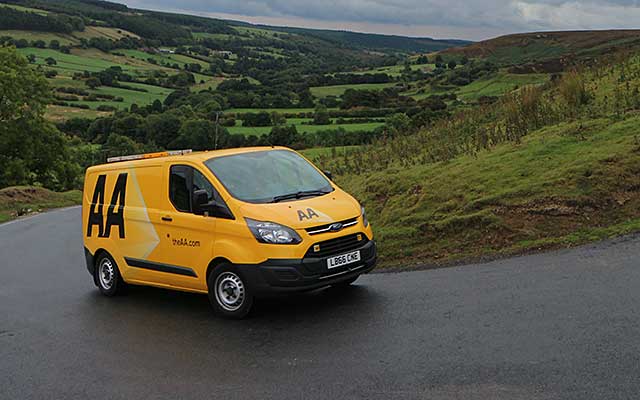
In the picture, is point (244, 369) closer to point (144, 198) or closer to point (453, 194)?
point (144, 198)

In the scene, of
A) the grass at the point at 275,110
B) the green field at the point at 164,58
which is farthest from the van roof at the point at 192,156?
the green field at the point at 164,58

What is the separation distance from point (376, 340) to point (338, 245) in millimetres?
1674

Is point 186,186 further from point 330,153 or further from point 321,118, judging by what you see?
point 321,118

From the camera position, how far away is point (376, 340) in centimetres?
712

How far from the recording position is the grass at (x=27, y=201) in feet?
105

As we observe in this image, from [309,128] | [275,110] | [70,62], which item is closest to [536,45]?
[275,110]

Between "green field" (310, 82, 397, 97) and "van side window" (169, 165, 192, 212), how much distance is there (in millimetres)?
65952

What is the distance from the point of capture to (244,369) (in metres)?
6.77

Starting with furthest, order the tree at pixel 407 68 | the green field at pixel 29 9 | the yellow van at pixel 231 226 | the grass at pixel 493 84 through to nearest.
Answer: the green field at pixel 29 9, the tree at pixel 407 68, the grass at pixel 493 84, the yellow van at pixel 231 226

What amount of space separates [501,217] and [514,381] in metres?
5.67

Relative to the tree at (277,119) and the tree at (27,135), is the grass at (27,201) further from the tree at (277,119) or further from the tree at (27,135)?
the tree at (277,119)

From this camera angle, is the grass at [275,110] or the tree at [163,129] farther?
the grass at [275,110]

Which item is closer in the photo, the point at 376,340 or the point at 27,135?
the point at 376,340

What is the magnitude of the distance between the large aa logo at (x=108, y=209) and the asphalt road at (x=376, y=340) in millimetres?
1163
